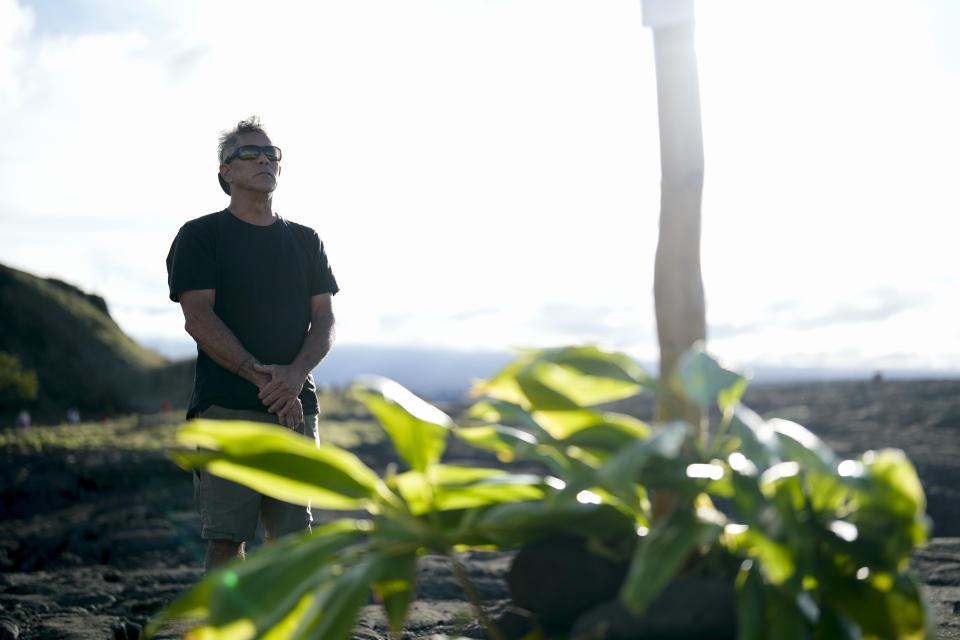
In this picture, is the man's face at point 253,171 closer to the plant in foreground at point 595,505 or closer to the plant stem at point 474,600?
the plant in foreground at point 595,505

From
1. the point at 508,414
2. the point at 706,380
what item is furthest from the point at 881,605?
the point at 508,414

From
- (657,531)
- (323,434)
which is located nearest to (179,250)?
(657,531)

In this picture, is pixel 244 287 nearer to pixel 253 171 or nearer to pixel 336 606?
pixel 253 171

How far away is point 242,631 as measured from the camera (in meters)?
1.27

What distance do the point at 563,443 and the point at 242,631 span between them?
0.61 m

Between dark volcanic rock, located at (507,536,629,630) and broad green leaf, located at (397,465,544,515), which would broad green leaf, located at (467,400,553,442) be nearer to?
broad green leaf, located at (397,465,544,515)

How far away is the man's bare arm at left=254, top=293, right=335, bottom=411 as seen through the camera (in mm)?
2570

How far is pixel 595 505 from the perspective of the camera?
1386 millimetres

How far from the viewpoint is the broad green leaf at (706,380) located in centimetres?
126

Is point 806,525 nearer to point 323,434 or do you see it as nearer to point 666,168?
point 666,168

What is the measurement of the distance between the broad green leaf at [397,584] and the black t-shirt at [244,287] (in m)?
1.36

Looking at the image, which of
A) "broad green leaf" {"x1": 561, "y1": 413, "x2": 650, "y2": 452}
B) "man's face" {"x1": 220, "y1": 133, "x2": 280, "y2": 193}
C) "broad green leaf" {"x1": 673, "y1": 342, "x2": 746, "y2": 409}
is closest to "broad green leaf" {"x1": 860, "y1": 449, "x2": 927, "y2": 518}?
"broad green leaf" {"x1": 673, "y1": 342, "x2": 746, "y2": 409}

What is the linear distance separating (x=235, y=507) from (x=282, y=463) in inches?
51.6

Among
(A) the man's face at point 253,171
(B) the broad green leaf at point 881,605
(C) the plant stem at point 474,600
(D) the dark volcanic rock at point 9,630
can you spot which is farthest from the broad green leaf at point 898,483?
(D) the dark volcanic rock at point 9,630
